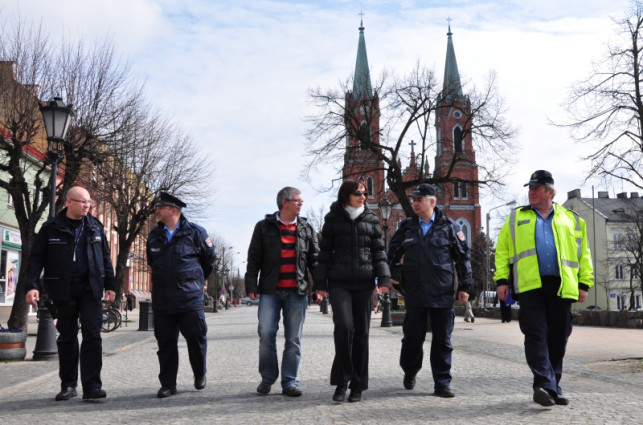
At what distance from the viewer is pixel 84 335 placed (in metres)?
6.46

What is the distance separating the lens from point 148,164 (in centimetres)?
2845

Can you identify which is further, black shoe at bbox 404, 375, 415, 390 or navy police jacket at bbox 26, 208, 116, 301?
black shoe at bbox 404, 375, 415, 390

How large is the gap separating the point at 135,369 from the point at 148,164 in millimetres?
19998

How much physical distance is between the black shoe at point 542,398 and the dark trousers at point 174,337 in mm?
3054

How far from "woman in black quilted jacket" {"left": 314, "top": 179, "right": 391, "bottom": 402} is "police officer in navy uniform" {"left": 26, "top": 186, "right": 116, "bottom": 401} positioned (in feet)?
6.79

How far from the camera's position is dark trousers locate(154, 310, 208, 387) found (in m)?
6.61

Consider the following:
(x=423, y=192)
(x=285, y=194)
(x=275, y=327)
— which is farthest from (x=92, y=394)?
(x=423, y=192)

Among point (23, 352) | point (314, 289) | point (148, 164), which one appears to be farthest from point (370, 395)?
point (148, 164)

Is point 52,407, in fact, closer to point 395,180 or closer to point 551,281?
point 551,281

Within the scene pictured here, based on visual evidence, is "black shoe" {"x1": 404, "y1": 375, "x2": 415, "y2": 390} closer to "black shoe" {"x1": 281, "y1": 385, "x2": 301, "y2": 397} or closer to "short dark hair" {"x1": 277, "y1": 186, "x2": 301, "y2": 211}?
"black shoe" {"x1": 281, "y1": 385, "x2": 301, "y2": 397}

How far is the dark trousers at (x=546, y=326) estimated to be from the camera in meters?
5.84

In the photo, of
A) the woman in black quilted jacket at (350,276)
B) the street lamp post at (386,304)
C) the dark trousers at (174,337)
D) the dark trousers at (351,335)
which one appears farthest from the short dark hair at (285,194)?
the street lamp post at (386,304)

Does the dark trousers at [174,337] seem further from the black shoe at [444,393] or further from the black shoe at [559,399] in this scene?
the black shoe at [559,399]

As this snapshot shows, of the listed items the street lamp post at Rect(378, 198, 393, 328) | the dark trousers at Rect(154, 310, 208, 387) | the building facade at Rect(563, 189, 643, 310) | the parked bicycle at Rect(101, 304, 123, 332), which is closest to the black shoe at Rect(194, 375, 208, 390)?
the dark trousers at Rect(154, 310, 208, 387)
